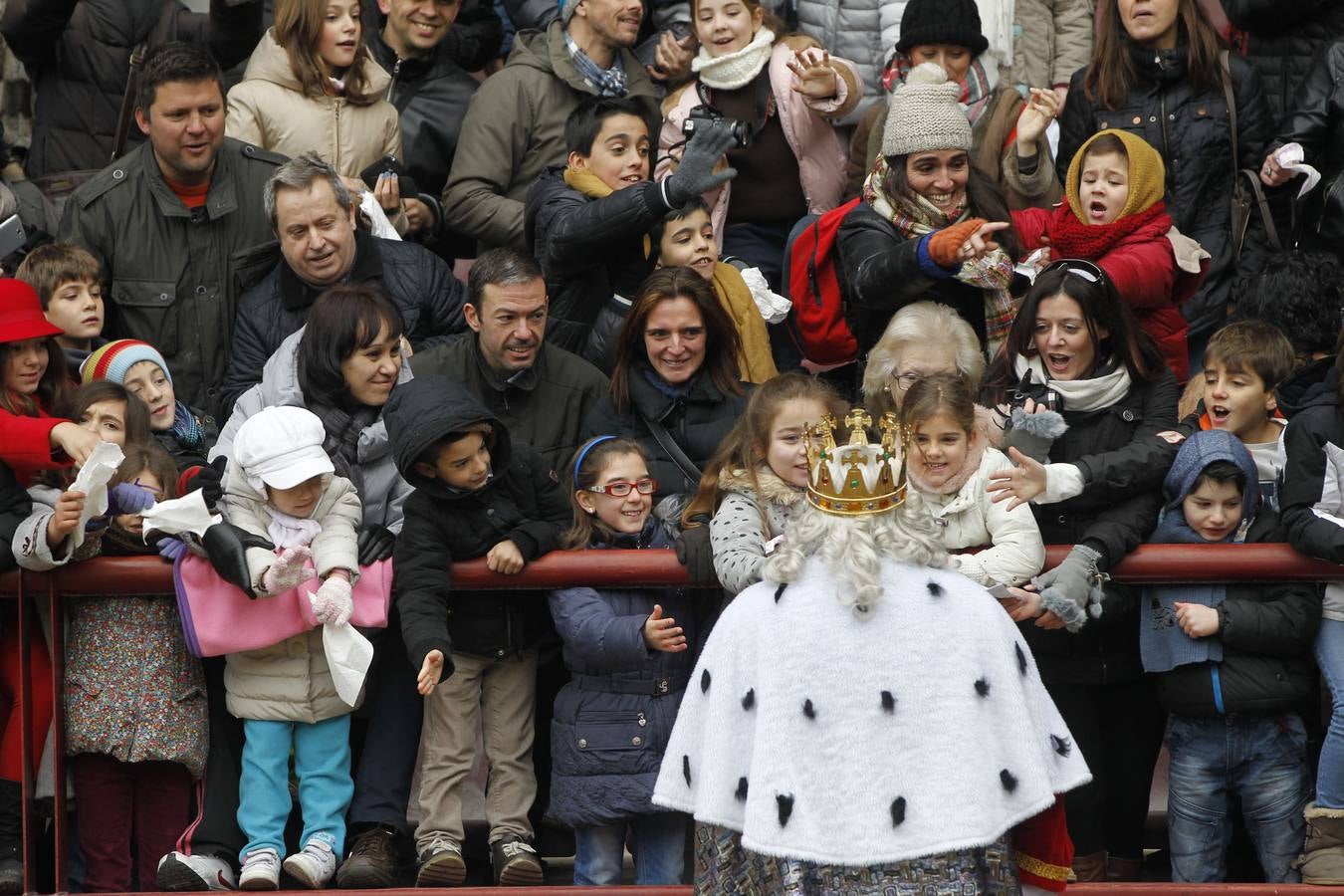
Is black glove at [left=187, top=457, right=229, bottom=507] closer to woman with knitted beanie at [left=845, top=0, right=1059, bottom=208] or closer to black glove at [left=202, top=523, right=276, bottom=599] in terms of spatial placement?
black glove at [left=202, top=523, right=276, bottom=599]

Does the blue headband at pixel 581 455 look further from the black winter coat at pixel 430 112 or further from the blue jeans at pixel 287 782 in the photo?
the black winter coat at pixel 430 112

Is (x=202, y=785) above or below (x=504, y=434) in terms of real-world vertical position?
below

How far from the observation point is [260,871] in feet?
21.0

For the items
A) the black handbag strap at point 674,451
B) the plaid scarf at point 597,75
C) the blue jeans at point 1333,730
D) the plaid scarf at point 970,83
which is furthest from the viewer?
the plaid scarf at point 597,75

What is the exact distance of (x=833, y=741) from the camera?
205 inches

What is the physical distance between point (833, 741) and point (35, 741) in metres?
2.77

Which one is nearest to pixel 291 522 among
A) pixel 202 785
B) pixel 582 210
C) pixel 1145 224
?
pixel 202 785

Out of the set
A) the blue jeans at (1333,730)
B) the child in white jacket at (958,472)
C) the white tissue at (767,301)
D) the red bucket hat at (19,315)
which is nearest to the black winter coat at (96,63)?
the red bucket hat at (19,315)

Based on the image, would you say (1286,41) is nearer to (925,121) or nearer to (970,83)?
(970,83)

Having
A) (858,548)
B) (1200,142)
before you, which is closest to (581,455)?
(858,548)

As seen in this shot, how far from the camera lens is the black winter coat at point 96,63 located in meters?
9.18

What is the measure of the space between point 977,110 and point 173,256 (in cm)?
319

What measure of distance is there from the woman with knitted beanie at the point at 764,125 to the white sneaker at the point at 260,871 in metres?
3.25

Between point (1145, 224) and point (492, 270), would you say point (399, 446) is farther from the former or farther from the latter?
point (1145, 224)
